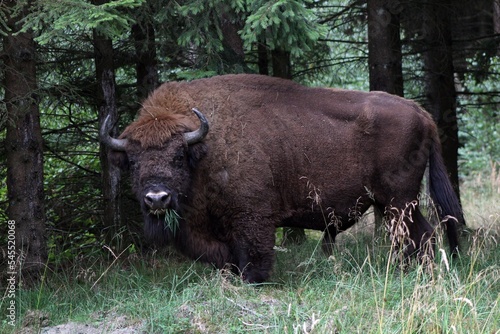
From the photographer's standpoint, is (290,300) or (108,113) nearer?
(290,300)

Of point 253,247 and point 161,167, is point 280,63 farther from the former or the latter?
point 161,167

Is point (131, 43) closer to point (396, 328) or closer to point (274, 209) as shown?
point (274, 209)

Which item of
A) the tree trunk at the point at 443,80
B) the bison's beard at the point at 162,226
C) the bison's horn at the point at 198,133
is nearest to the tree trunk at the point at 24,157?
the bison's beard at the point at 162,226

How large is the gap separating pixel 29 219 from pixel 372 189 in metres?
3.99

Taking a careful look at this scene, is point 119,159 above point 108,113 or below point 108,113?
below

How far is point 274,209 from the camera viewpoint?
25.4 ft

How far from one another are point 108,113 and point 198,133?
2.33m

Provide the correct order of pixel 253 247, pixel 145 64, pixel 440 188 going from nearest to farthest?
pixel 253 247
pixel 440 188
pixel 145 64

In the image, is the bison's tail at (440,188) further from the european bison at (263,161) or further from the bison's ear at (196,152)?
the bison's ear at (196,152)

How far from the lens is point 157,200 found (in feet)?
22.5

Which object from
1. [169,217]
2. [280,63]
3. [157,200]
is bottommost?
[169,217]

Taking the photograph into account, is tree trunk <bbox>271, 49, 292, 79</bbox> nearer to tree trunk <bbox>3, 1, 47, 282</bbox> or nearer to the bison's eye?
the bison's eye

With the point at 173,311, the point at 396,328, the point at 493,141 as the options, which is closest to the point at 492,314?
the point at 396,328

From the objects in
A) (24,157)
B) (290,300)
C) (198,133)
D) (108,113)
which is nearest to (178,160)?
(198,133)
